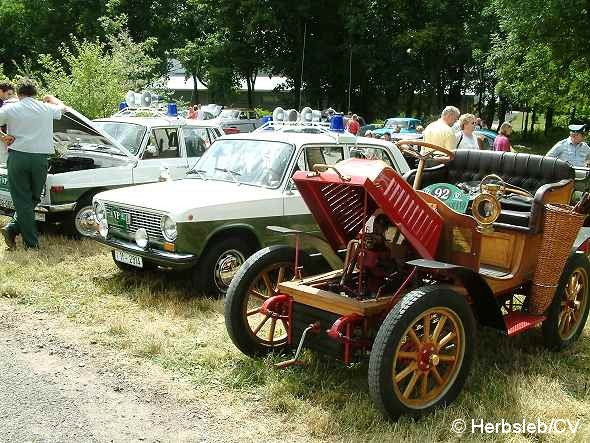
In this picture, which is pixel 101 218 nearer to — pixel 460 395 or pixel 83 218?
pixel 83 218

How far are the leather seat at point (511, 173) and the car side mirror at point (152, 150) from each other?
4.56 metres

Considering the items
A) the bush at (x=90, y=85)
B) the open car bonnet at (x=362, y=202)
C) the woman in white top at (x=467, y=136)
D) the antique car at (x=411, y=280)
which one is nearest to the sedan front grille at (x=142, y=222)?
the antique car at (x=411, y=280)

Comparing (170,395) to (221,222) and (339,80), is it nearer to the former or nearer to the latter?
(221,222)

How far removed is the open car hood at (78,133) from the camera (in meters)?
8.32

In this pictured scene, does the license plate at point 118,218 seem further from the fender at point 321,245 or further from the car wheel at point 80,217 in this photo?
the fender at point 321,245

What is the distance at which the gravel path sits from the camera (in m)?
3.76

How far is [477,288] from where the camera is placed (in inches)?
167

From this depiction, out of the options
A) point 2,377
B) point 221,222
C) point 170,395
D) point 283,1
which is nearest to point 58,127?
point 221,222

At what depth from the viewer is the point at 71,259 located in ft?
24.8

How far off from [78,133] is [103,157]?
1.48 ft

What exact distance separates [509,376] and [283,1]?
31084 mm

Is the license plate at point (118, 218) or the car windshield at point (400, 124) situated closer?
the license plate at point (118, 218)

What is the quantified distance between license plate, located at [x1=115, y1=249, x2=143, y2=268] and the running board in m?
3.46

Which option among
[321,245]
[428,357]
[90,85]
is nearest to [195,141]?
[90,85]
